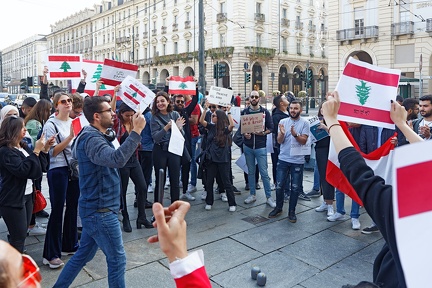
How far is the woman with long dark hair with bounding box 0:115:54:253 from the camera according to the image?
12.0 ft

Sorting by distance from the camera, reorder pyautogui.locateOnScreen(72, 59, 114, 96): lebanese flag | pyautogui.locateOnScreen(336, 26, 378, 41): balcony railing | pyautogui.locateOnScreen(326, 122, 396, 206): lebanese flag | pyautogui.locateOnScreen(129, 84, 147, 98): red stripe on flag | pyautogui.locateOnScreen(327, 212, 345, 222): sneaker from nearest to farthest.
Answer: pyautogui.locateOnScreen(326, 122, 396, 206): lebanese flag < pyautogui.locateOnScreen(129, 84, 147, 98): red stripe on flag < pyautogui.locateOnScreen(327, 212, 345, 222): sneaker < pyautogui.locateOnScreen(72, 59, 114, 96): lebanese flag < pyautogui.locateOnScreen(336, 26, 378, 41): balcony railing

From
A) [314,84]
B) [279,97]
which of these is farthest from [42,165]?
[314,84]

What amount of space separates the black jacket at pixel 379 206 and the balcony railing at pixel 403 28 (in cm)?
3534

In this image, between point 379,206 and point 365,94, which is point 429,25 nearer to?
point 365,94

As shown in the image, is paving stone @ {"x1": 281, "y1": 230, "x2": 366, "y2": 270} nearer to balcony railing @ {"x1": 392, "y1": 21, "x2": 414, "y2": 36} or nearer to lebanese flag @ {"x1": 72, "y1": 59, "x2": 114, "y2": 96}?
lebanese flag @ {"x1": 72, "y1": 59, "x2": 114, "y2": 96}

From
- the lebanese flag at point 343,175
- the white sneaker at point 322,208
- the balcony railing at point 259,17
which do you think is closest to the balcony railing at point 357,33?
the balcony railing at point 259,17

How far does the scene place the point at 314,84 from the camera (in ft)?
194

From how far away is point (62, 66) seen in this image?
7.45 meters

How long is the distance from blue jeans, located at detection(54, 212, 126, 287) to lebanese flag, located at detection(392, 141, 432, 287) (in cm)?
251

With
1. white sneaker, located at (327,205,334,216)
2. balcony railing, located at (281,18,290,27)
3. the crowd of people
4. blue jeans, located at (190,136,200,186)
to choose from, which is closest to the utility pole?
blue jeans, located at (190,136,200,186)

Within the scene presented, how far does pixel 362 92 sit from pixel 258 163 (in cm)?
386

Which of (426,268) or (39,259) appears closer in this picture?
(426,268)

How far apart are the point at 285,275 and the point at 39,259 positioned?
108 inches

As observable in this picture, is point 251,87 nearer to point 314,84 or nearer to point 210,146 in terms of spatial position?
point 314,84
